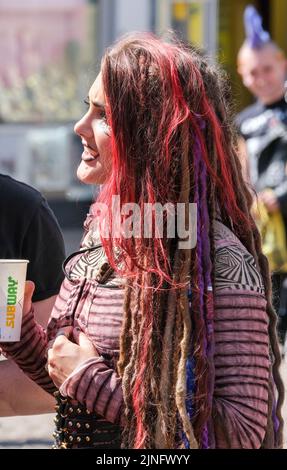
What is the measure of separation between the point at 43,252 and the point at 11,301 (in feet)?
1.93

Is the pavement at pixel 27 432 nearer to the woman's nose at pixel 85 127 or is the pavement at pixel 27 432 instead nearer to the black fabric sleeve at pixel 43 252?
the black fabric sleeve at pixel 43 252

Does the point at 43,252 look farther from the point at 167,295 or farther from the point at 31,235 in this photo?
the point at 167,295

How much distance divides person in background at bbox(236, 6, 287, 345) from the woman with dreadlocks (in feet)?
12.9

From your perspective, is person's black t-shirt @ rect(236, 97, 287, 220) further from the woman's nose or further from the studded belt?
the studded belt

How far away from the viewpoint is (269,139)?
20.9 feet

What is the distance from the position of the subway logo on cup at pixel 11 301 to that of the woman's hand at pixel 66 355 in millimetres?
123

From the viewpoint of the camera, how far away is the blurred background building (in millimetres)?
9547

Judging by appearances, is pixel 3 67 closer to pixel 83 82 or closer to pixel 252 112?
pixel 83 82

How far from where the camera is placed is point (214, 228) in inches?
81.7

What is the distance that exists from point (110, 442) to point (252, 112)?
490cm

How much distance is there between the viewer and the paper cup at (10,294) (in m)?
2.16

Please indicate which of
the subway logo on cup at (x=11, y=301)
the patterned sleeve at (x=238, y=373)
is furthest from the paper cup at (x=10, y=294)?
the patterned sleeve at (x=238, y=373)

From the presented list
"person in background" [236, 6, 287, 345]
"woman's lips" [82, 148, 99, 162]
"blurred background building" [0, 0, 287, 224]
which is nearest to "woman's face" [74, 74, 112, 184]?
"woman's lips" [82, 148, 99, 162]

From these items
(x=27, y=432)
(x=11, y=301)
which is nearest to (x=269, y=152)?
(x=27, y=432)
